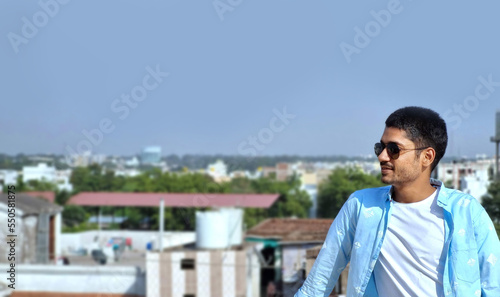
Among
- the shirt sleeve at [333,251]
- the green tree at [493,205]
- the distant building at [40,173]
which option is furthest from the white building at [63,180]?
the shirt sleeve at [333,251]

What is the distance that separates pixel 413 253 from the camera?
1344mm

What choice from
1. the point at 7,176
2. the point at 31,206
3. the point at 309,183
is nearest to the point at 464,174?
the point at 31,206

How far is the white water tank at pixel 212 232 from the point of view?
1269cm

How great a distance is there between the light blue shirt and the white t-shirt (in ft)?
0.06

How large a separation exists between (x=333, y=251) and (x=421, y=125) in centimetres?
30

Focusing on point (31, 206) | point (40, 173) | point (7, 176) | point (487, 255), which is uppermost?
point (40, 173)

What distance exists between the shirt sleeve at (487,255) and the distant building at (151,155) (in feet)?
123

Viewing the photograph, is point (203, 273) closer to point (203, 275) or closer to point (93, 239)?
point (203, 275)

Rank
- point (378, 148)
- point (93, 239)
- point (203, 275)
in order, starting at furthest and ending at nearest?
point (93, 239) < point (203, 275) < point (378, 148)

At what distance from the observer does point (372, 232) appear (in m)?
1.37

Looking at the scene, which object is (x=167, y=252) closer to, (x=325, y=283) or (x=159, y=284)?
(x=159, y=284)

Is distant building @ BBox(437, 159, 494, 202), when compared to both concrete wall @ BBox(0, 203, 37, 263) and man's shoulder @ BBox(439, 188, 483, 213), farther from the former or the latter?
concrete wall @ BBox(0, 203, 37, 263)

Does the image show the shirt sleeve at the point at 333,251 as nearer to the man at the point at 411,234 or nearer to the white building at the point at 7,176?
the man at the point at 411,234

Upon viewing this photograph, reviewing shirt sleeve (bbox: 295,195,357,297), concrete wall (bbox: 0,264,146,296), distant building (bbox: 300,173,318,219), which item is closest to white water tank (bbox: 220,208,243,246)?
concrete wall (bbox: 0,264,146,296)
